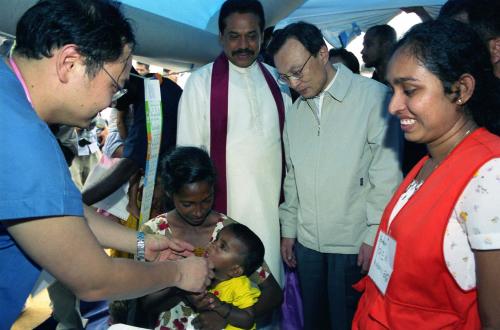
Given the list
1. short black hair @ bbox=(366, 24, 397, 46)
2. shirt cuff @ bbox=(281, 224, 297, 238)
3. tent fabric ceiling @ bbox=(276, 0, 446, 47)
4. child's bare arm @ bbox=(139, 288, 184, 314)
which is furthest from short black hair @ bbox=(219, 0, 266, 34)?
tent fabric ceiling @ bbox=(276, 0, 446, 47)

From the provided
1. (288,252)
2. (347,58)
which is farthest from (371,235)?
(347,58)

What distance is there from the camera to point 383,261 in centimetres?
150

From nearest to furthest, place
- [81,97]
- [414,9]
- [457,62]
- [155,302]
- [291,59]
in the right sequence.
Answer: [81,97] < [457,62] < [155,302] < [291,59] < [414,9]

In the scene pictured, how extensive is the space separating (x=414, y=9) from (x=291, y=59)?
24.4 ft

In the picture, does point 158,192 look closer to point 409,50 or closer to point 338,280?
point 338,280

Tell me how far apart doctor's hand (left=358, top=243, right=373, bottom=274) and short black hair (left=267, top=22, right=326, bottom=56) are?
1042mm

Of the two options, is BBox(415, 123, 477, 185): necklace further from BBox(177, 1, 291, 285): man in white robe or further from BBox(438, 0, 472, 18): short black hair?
BBox(177, 1, 291, 285): man in white robe

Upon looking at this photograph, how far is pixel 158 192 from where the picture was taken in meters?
2.79

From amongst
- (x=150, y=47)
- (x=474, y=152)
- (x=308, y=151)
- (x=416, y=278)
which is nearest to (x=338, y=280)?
(x=308, y=151)

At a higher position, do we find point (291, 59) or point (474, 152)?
point (291, 59)

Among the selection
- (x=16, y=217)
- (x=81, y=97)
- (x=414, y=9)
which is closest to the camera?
(x=16, y=217)

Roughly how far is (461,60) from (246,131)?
4.81 feet

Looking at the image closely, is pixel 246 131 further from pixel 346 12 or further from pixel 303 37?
pixel 346 12

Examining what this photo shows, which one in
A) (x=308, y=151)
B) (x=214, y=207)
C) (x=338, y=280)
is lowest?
(x=338, y=280)
